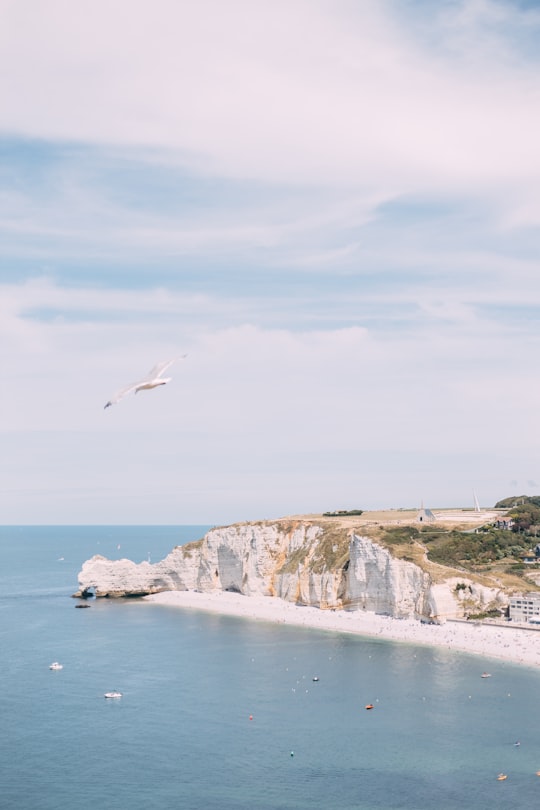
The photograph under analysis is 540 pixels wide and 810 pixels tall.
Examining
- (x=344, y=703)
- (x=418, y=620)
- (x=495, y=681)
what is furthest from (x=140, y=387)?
(x=418, y=620)

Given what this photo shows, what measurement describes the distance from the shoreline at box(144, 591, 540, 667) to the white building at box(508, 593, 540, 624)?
79.2 inches

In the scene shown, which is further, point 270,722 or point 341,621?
point 341,621

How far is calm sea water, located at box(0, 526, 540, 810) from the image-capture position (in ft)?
194

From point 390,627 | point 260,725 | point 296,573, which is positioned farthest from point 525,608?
point 260,725

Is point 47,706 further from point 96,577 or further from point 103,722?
point 96,577

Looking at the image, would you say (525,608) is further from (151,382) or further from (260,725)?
(151,382)

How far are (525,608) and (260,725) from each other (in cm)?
4826

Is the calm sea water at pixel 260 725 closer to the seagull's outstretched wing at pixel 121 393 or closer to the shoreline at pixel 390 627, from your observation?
the shoreline at pixel 390 627

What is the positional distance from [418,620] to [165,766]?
60.0 meters

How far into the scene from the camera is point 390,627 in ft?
Answer: 379

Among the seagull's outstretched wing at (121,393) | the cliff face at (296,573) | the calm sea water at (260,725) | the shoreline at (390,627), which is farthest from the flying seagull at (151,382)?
the cliff face at (296,573)

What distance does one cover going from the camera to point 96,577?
16400 cm

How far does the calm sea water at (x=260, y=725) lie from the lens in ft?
194

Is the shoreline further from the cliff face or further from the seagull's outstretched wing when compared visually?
the seagull's outstretched wing
